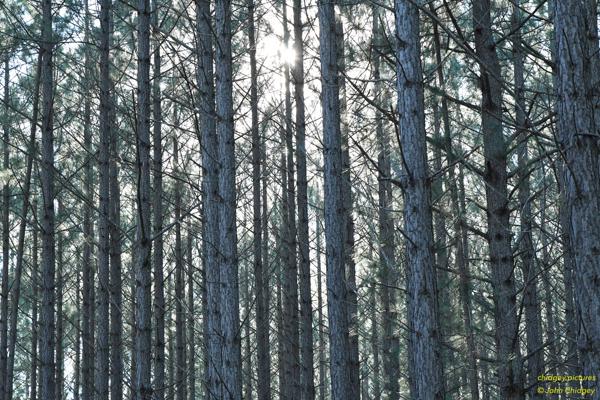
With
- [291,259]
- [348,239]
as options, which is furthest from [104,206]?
[348,239]

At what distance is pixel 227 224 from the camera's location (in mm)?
6328

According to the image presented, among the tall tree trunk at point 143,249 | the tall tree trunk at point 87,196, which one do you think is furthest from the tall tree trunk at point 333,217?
the tall tree trunk at point 87,196

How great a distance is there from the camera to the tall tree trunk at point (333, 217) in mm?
7523

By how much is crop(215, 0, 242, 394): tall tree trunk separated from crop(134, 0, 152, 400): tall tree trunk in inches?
27.0

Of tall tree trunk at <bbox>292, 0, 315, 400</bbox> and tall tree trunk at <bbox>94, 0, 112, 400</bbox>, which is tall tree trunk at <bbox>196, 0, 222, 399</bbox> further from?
tall tree trunk at <bbox>292, 0, 315, 400</bbox>

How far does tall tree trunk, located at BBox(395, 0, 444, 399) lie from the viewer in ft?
15.2

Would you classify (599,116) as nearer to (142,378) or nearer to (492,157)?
(492,157)

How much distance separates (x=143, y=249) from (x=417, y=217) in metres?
2.41

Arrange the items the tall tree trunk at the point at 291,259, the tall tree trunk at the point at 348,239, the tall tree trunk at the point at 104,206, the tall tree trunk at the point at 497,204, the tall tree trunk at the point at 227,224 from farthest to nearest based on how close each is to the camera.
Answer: the tall tree trunk at the point at 291,259 < the tall tree trunk at the point at 348,239 < the tall tree trunk at the point at 104,206 < the tall tree trunk at the point at 227,224 < the tall tree trunk at the point at 497,204

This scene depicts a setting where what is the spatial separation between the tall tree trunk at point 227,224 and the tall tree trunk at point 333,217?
139 cm

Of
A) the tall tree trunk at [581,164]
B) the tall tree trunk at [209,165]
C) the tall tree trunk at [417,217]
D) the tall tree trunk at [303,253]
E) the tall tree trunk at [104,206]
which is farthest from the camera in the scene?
the tall tree trunk at [303,253]

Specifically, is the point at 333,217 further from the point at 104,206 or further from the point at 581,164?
the point at 581,164

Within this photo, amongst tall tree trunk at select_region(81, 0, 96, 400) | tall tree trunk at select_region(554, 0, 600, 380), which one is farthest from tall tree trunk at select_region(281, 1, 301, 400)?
tall tree trunk at select_region(554, 0, 600, 380)

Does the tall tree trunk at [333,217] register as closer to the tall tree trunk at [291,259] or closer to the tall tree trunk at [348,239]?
the tall tree trunk at [348,239]
